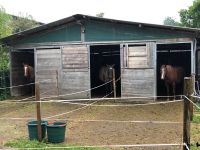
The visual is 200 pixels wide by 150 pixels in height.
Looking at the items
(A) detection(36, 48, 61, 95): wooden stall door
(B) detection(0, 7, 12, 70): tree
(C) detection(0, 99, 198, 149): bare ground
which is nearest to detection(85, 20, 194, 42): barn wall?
(A) detection(36, 48, 61, 95): wooden stall door

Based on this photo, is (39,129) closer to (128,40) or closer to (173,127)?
(173,127)

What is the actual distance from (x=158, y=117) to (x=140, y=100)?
11.2ft

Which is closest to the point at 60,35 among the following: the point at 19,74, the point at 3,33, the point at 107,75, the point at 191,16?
the point at 107,75

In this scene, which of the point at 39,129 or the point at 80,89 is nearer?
the point at 39,129

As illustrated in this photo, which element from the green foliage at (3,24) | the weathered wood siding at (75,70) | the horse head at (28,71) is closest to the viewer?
the weathered wood siding at (75,70)

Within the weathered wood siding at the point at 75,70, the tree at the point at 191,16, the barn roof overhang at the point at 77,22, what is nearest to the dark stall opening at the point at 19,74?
the barn roof overhang at the point at 77,22

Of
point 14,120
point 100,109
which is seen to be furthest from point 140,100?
point 14,120

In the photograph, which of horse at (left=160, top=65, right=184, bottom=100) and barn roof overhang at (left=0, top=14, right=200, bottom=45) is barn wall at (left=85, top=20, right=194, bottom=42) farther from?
horse at (left=160, top=65, right=184, bottom=100)

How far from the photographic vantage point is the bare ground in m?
8.10

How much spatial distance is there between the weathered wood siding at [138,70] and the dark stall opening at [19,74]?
5062 millimetres

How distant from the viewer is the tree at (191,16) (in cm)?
2978

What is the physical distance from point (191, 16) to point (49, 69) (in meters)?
18.7

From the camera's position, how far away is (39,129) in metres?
7.70

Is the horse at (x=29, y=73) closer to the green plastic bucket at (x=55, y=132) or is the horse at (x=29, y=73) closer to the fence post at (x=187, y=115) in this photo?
the green plastic bucket at (x=55, y=132)
